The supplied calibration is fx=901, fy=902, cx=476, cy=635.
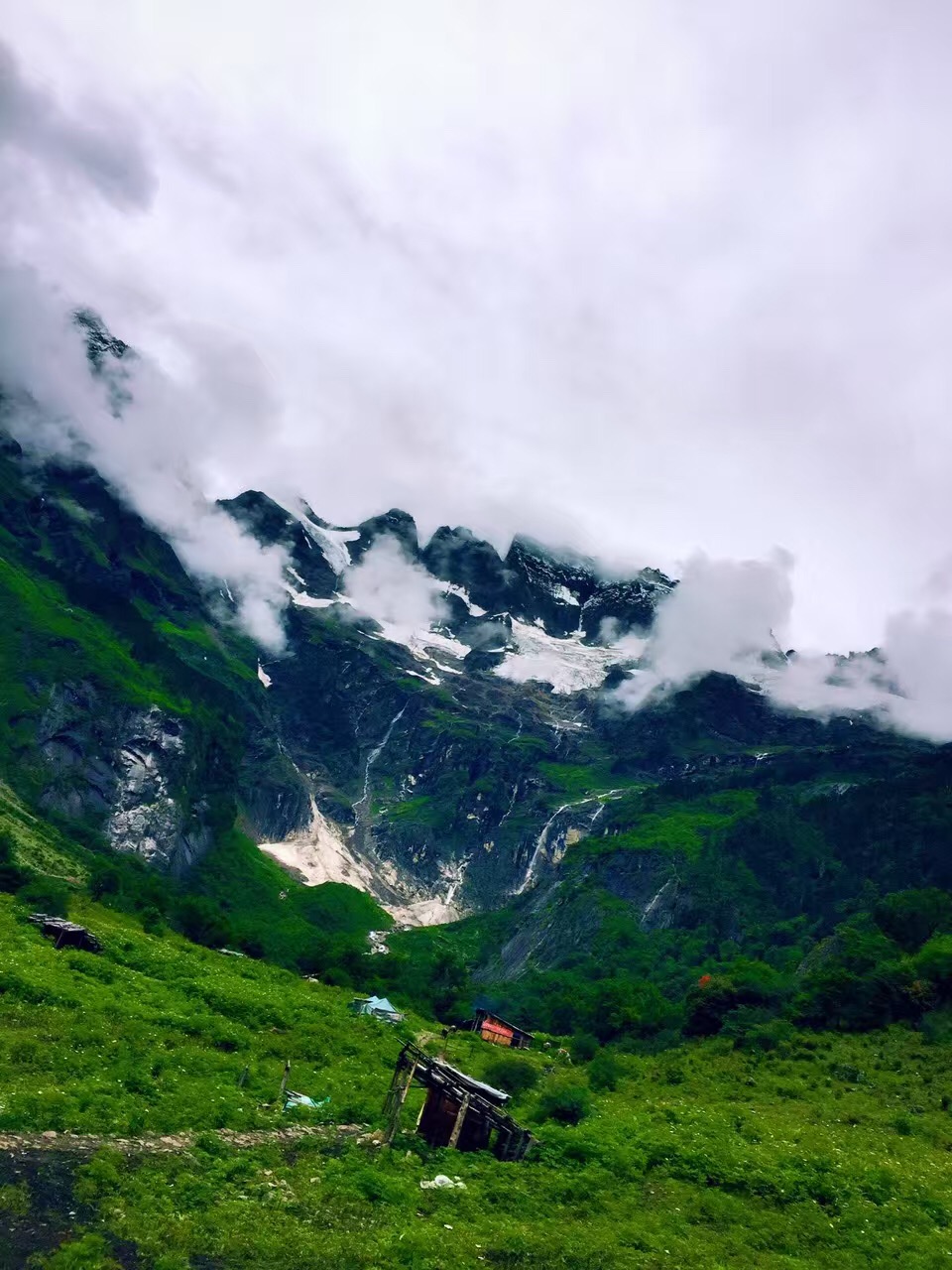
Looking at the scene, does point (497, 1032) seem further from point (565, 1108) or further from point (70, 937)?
point (565, 1108)

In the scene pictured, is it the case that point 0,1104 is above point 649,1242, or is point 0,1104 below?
below

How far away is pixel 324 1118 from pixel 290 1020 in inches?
784

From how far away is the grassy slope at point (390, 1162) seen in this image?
26.9 m

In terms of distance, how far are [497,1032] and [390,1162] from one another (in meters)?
72.5

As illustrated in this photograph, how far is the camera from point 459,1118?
3872 cm

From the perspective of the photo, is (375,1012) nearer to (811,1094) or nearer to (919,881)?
(811,1094)

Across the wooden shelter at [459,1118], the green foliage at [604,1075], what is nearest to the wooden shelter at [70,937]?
the wooden shelter at [459,1118]

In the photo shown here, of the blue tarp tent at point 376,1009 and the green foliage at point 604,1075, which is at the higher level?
the green foliage at point 604,1075

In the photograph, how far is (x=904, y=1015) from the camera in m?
78.2

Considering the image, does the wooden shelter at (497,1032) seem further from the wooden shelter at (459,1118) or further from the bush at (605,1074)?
the wooden shelter at (459,1118)

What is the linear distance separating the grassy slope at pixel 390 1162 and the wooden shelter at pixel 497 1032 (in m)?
43.0

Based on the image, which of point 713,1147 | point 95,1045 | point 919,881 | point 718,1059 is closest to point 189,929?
point 718,1059

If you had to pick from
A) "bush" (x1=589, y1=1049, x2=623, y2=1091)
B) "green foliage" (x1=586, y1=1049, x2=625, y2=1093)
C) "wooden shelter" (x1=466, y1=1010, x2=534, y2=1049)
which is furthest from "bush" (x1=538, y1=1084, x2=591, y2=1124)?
"wooden shelter" (x1=466, y1=1010, x2=534, y2=1049)

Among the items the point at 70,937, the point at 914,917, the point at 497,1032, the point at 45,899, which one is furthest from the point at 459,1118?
the point at 914,917
